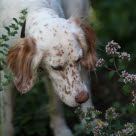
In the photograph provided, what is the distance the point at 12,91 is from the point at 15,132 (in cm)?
43

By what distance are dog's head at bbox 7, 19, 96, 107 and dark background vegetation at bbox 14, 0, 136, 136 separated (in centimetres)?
23

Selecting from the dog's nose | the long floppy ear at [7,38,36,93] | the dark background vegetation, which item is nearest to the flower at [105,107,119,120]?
the dark background vegetation

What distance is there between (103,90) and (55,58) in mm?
1709

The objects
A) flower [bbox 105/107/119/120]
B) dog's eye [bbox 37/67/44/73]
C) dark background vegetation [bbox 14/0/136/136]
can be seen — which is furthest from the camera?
dark background vegetation [bbox 14/0/136/136]

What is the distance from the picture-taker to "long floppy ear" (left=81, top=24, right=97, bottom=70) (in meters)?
3.54

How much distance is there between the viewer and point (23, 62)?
3.38m

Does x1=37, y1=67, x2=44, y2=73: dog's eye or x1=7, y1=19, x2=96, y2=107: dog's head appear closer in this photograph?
x1=7, y1=19, x2=96, y2=107: dog's head

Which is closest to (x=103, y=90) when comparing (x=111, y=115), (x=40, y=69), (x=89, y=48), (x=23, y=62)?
(x=89, y=48)

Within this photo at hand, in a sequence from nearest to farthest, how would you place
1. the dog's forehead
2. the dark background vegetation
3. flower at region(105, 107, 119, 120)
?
flower at region(105, 107, 119, 120) → the dog's forehead → the dark background vegetation

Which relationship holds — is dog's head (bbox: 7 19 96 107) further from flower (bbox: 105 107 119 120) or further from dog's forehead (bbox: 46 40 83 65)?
flower (bbox: 105 107 119 120)

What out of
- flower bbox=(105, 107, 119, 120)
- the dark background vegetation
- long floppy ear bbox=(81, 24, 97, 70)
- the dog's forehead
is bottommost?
the dark background vegetation

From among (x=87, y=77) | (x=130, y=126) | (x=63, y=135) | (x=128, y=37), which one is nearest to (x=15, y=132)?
(x=63, y=135)

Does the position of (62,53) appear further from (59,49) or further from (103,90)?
(103,90)

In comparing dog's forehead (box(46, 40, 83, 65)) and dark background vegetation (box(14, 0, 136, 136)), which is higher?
dog's forehead (box(46, 40, 83, 65))
